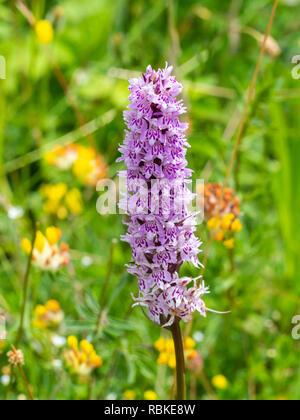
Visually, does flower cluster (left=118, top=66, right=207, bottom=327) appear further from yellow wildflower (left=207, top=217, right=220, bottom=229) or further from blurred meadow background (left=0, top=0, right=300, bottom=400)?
yellow wildflower (left=207, top=217, right=220, bottom=229)

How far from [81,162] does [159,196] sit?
1.46 metres

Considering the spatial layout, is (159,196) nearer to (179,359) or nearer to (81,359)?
(179,359)

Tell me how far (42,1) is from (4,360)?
1.96m

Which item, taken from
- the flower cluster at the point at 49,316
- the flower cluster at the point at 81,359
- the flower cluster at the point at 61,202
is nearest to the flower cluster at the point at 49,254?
the flower cluster at the point at 49,316

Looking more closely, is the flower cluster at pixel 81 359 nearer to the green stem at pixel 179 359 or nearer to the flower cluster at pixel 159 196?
the green stem at pixel 179 359

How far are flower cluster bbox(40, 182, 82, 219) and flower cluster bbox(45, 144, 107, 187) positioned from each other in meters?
0.09

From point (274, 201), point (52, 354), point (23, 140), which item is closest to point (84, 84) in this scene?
point (23, 140)

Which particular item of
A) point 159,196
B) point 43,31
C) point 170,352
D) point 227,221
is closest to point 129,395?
point 170,352

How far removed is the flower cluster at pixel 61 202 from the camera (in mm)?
2412

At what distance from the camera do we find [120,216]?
7.41ft

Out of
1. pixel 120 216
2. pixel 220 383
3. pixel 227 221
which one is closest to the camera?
pixel 227 221

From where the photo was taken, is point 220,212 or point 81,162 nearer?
point 220,212

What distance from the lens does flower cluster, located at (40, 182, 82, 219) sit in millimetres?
2412
